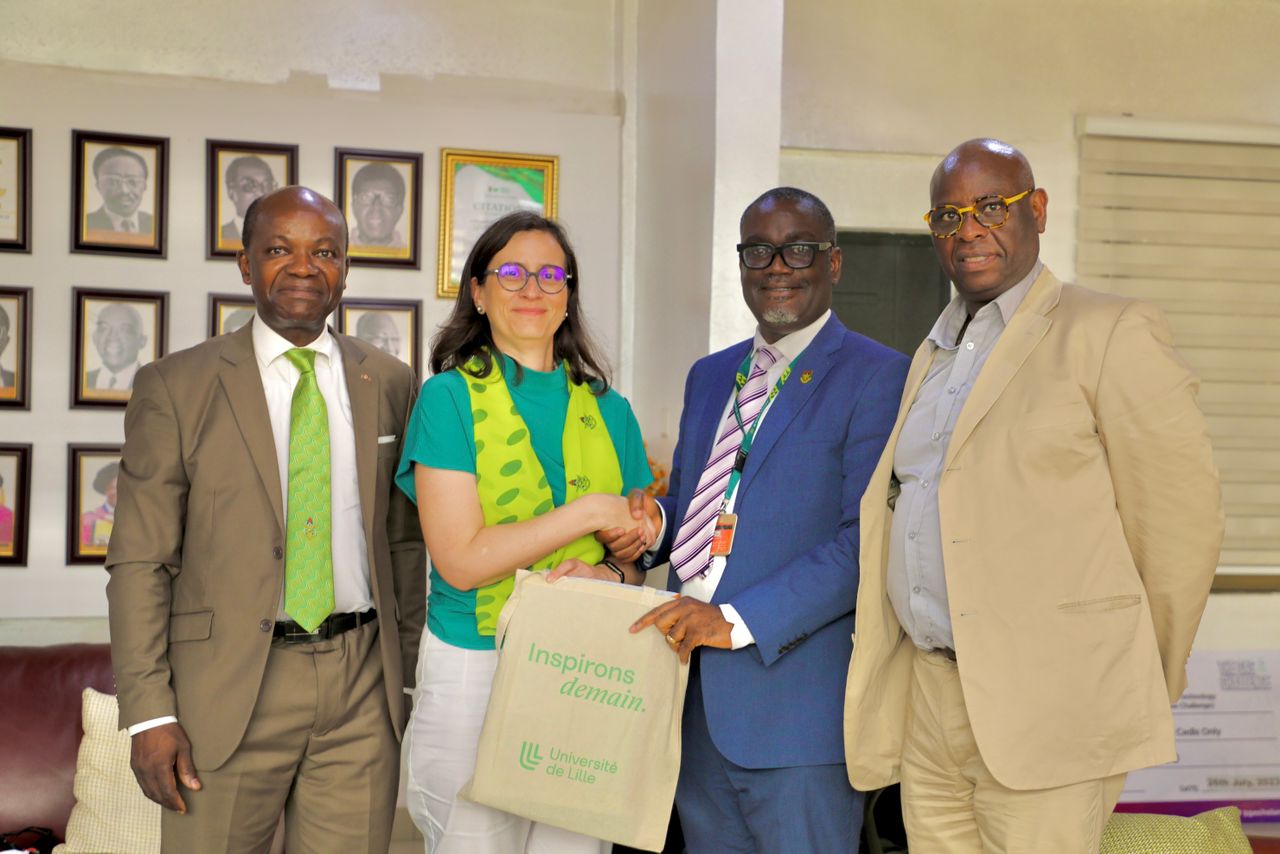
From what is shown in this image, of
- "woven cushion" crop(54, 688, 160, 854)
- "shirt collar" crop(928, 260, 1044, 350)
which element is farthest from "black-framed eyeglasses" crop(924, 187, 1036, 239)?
"woven cushion" crop(54, 688, 160, 854)

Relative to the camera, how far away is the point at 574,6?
495 centimetres

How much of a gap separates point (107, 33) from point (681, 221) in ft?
7.30

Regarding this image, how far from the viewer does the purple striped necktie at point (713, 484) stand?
8.18 ft

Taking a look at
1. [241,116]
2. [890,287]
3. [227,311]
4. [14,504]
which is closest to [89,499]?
[14,504]

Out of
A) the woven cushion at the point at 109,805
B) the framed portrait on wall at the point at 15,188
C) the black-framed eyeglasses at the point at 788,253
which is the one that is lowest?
the woven cushion at the point at 109,805

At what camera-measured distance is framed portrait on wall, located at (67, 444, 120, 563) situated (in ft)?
14.4

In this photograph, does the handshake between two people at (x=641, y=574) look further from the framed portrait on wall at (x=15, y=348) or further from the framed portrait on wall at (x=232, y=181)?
the framed portrait on wall at (x=15, y=348)

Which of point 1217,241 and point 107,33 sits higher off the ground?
point 107,33

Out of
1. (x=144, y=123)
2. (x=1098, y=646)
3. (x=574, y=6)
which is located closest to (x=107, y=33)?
(x=144, y=123)

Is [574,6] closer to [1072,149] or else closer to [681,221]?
[681,221]

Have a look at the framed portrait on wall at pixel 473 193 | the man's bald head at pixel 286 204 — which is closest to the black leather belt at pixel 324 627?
the man's bald head at pixel 286 204

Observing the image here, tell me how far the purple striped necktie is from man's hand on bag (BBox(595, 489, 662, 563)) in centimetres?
6

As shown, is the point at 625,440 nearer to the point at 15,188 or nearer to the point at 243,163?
the point at 243,163

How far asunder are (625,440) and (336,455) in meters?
0.63
